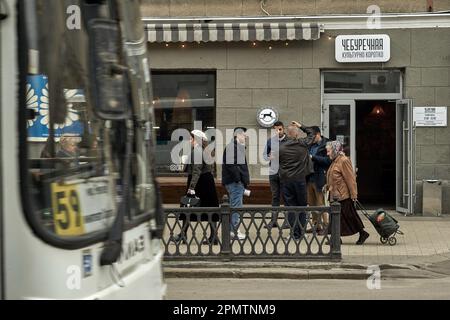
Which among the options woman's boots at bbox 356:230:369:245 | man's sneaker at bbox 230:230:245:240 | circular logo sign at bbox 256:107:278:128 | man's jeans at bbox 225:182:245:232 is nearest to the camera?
man's sneaker at bbox 230:230:245:240

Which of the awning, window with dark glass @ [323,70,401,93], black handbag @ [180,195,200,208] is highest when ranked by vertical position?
the awning

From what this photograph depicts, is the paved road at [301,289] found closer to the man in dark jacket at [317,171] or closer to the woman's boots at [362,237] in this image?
the woman's boots at [362,237]

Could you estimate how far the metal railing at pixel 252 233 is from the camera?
10.2 meters

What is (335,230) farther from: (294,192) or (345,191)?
(294,192)

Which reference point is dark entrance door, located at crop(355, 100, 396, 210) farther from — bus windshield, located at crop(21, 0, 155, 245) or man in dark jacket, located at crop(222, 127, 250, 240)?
bus windshield, located at crop(21, 0, 155, 245)

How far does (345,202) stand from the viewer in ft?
37.6

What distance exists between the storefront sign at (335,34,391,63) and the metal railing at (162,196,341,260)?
6223 mm

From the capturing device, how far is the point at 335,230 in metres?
10.1

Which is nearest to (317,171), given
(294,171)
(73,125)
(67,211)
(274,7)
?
(294,171)

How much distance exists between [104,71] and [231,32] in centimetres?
1258

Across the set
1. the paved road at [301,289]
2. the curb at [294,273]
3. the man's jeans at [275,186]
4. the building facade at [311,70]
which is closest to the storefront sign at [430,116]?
the building facade at [311,70]

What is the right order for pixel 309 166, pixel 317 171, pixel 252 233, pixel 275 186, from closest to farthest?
pixel 252 233
pixel 309 166
pixel 317 171
pixel 275 186

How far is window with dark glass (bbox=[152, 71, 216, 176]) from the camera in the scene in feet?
54.3

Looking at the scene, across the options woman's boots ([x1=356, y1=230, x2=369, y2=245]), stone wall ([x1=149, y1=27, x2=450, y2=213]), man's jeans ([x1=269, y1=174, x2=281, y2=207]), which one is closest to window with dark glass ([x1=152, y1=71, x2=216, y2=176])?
stone wall ([x1=149, y1=27, x2=450, y2=213])
